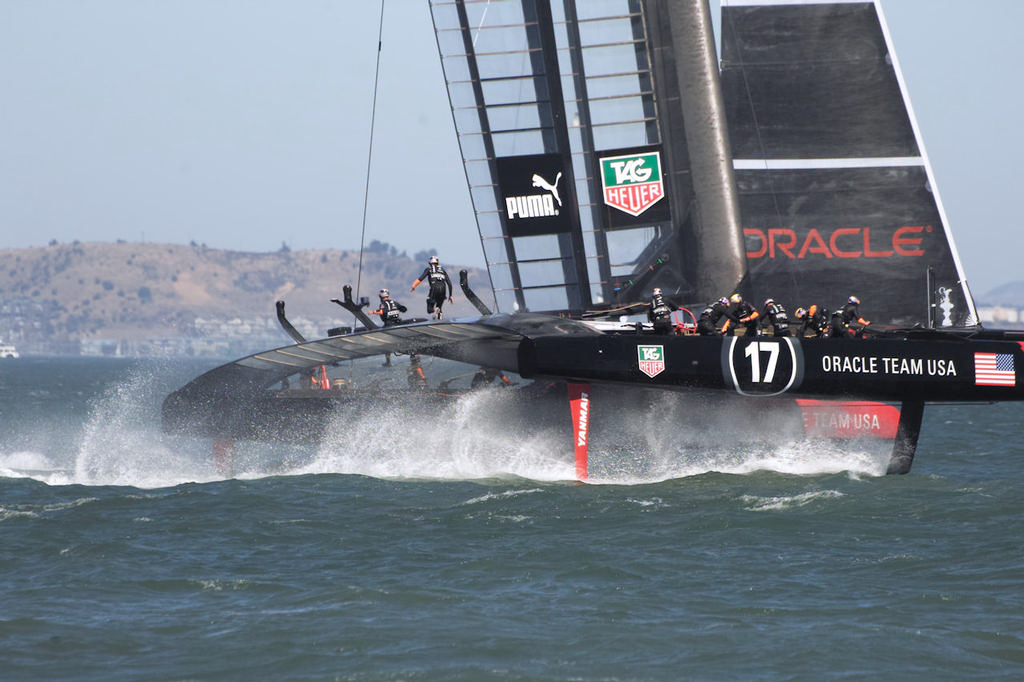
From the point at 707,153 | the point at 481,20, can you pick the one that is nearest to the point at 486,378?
the point at 707,153

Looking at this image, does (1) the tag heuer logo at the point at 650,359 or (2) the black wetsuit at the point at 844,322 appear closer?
(1) the tag heuer logo at the point at 650,359

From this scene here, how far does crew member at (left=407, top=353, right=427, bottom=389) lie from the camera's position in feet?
37.9

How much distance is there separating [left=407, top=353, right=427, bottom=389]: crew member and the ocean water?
1.27 feet

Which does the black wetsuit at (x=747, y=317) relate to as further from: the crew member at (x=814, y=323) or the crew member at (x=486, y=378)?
the crew member at (x=486, y=378)

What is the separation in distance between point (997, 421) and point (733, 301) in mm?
17848

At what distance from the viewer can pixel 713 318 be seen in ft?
35.9

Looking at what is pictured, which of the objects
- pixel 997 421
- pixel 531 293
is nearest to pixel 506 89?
pixel 531 293

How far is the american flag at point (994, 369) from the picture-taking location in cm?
982

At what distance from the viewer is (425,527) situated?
888 centimetres

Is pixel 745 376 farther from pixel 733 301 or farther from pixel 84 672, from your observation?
pixel 84 672

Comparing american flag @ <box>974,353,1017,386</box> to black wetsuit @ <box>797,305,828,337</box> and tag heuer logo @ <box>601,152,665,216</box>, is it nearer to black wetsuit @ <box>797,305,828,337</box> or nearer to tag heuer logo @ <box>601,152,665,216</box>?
black wetsuit @ <box>797,305,828,337</box>

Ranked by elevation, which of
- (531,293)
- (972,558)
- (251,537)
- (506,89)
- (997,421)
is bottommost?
(997,421)

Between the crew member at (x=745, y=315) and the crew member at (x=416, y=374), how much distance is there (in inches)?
116

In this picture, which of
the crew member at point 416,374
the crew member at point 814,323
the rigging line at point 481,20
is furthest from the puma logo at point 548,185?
the crew member at point 814,323
